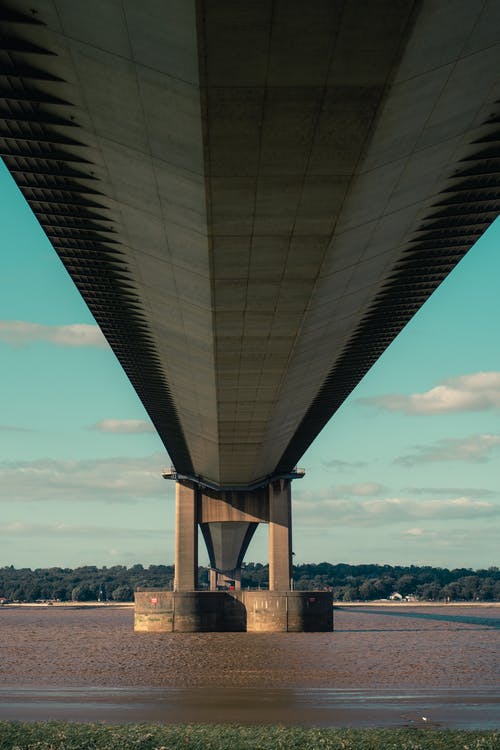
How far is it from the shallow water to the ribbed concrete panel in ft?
44.3

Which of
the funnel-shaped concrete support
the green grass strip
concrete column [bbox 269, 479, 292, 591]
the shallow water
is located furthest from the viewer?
the funnel-shaped concrete support

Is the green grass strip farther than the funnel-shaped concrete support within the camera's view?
No

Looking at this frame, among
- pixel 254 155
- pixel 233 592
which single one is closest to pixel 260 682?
pixel 254 155

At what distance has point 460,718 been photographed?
24.2 m

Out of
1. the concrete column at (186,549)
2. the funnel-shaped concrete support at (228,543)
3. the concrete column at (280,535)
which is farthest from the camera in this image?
the funnel-shaped concrete support at (228,543)

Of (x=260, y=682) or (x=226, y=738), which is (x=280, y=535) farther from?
(x=226, y=738)

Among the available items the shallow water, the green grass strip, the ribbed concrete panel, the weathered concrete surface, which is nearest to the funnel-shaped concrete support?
the weathered concrete surface

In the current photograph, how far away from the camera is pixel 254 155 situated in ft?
73.5

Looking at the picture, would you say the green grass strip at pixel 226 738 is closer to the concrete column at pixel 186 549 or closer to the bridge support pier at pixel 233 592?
the bridge support pier at pixel 233 592

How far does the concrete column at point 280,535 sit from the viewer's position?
88.6 m

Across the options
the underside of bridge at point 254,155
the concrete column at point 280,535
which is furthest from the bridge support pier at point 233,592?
the underside of bridge at point 254,155

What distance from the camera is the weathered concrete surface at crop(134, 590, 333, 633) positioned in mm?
79750

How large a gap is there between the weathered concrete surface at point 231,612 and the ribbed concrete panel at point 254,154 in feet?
137

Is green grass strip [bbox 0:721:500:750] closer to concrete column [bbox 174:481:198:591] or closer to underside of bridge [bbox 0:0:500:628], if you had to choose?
underside of bridge [bbox 0:0:500:628]
